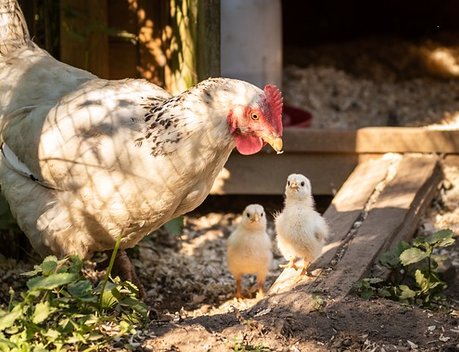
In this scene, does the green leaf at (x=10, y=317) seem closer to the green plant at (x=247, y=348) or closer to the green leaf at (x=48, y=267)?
the green leaf at (x=48, y=267)

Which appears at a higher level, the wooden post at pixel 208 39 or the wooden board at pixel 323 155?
the wooden post at pixel 208 39

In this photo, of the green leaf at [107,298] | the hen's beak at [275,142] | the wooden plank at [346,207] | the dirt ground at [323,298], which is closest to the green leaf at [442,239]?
the dirt ground at [323,298]

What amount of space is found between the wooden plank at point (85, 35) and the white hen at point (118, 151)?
4.89 feet

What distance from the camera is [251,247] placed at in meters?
4.96

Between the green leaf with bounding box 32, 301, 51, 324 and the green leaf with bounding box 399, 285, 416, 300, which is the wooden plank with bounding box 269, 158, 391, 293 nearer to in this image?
the green leaf with bounding box 399, 285, 416, 300

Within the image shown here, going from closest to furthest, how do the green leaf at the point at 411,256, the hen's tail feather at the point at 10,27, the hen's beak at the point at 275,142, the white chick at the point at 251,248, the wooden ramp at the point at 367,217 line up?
the hen's beak at the point at 275,142 → the green leaf at the point at 411,256 → the wooden ramp at the point at 367,217 → the hen's tail feather at the point at 10,27 → the white chick at the point at 251,248

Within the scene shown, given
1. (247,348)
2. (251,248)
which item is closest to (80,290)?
(247,348)

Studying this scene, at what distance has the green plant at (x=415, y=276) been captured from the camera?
4.18 metres

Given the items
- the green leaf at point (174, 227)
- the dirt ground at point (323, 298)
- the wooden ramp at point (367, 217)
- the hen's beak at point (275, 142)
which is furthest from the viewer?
the green leaf at point (174, 227)

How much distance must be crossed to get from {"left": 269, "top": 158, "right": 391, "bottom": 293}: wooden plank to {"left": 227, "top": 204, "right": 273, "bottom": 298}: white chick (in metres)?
0.30

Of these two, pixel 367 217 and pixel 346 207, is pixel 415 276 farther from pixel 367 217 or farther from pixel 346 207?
pixel 346 207

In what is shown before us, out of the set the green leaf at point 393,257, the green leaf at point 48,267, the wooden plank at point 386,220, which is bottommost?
the wooden plank at point 386,220

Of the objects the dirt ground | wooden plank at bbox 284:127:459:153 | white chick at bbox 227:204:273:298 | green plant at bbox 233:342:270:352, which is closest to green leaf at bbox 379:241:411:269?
the dirt ground

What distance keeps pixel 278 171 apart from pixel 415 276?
6.70 ft
